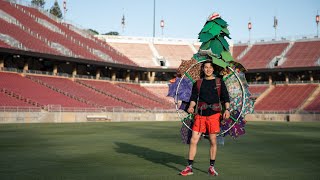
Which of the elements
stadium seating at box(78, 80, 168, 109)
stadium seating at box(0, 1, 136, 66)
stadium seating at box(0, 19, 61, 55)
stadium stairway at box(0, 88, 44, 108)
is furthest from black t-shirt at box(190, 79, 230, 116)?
stadium seating at box(78, 80, 168, 109)

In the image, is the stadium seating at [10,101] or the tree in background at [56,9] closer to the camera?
the stadium seating at [10,101]

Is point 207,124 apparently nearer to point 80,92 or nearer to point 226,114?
point 226,114

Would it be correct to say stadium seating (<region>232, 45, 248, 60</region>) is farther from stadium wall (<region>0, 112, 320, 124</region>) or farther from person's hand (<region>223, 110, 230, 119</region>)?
person's hand (<region>223, 110, 230, 119</region>)

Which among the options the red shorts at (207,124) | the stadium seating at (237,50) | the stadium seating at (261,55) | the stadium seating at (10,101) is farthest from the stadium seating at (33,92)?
the stadium seating at (237,50)

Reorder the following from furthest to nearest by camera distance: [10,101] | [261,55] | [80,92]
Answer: [261,55] < [80,92] < [10,101]

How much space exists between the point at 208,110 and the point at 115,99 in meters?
56.3

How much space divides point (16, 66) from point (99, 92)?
12288mm

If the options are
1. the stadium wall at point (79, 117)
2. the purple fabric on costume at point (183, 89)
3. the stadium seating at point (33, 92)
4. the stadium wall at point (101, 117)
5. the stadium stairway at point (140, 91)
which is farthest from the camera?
the stadium stairway at point (140, 91)

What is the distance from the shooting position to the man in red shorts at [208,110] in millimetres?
10328

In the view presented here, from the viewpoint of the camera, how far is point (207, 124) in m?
10.4

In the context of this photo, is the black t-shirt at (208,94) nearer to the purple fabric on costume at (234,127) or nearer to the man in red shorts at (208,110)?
the man in red shorts at (208,110)

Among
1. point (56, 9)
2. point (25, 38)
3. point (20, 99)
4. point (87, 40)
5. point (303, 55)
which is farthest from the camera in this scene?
point (56, 9)

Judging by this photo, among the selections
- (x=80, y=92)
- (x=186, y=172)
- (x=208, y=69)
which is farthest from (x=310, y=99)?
(x=186, y=172)

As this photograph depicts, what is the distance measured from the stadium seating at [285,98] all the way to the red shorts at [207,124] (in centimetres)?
5841
